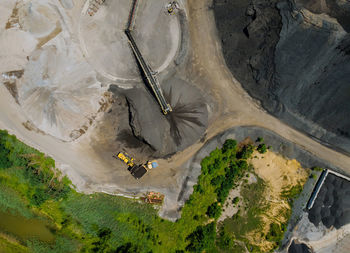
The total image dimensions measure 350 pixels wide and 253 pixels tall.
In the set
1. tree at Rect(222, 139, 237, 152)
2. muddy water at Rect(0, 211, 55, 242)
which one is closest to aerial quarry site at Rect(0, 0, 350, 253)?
tree at Rect(222, 139, 237, 152)

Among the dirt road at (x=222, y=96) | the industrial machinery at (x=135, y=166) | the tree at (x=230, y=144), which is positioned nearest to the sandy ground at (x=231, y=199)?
the tree at (x=230, y=144)

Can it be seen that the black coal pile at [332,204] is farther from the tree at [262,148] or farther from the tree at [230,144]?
the tree at [230,144]

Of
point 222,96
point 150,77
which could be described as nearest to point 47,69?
point 150,77

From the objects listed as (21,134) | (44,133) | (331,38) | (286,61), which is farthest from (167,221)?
(331,38)

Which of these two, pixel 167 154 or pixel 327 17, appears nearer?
pixel 327 17

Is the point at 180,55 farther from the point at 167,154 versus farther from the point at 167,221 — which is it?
the point at 167,221

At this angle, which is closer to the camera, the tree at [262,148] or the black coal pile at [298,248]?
the black coal pile at [298,248]

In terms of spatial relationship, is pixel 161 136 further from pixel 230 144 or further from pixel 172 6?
pixel 172 6
